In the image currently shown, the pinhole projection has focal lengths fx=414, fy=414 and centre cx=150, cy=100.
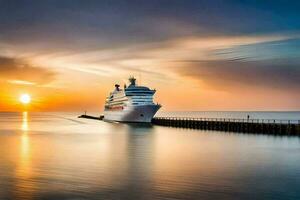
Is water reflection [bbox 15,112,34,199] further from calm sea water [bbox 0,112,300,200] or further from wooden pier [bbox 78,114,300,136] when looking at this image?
wooden pier [bbox 78,114,300,136]

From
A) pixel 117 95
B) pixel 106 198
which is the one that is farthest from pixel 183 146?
Result: pixel 117 95

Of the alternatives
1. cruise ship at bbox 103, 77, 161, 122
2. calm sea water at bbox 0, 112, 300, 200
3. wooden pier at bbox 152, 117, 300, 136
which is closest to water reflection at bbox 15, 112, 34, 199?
calm sea water at bbox 0, 112, 300, 200

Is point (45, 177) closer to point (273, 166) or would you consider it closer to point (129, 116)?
point (273, 166)

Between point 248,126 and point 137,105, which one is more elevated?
point 137,105

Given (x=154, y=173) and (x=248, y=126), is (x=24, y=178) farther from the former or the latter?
(x=248, y=126)

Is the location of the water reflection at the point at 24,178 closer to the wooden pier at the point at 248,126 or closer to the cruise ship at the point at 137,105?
the wooden pier at the point at 248,126

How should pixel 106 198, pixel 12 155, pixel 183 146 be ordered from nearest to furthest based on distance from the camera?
pixel 106 198
pixel 12 155
pixel 183 146

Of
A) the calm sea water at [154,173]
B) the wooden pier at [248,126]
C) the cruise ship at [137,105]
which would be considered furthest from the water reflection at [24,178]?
the cruise ship at [137,105]

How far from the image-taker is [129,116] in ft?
375

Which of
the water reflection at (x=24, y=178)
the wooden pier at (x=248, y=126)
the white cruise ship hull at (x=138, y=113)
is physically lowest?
the water reflection at (x=24, y=178)

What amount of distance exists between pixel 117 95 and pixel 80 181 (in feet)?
315

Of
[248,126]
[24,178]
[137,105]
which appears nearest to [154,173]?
[24,178]

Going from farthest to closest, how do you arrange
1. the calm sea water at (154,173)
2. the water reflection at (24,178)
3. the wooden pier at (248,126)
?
the wooden pier at (248,126)
the calm sea water at (154,173)
the water reflection at (24,178)

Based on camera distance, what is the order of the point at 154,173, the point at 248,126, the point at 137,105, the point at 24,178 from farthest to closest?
the point at 137,105
the point at 248,126
the point at 154,173
the point at 24,178
